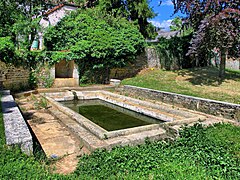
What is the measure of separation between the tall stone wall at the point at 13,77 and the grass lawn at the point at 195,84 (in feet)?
18.0

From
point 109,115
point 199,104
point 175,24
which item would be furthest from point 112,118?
point 175,24

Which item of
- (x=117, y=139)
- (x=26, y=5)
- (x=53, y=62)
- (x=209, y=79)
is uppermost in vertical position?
(x=26, y=5)

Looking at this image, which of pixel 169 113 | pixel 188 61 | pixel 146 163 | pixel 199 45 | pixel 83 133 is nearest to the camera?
pixel 146 163

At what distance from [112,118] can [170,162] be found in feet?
12.6

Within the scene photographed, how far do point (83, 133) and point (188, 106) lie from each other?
4.26 m

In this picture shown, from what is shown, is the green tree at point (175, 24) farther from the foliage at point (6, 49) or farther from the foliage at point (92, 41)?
the foliage at point (6, 49)

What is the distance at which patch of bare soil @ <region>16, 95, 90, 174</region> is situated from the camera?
351 cm

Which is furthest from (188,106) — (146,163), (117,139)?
(146,163)

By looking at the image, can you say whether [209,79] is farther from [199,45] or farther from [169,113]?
[169,113]

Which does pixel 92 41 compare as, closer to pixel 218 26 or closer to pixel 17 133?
pixel 218 26

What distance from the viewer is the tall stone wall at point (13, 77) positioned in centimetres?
956

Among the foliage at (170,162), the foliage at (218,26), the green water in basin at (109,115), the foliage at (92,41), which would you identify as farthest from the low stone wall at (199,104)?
the foliage at (92,41)

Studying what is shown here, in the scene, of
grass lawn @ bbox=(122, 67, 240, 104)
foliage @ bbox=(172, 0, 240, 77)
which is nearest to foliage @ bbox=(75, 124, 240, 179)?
grass lawn @ bbox=(122, 67, 240, 104)

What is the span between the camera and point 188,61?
16094mm
